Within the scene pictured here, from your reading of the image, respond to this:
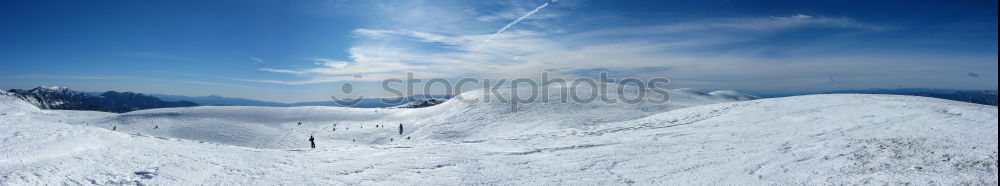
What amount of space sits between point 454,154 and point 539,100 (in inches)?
1379

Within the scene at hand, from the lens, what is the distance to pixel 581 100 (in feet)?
163

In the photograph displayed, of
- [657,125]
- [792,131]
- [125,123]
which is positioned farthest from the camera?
[125,123]

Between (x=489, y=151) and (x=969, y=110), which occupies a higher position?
(x=969, y=110)

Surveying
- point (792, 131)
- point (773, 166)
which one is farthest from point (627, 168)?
point (792, 131)

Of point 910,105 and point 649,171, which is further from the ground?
point 910,105

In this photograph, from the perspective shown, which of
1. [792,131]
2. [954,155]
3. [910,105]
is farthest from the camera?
[910,105]

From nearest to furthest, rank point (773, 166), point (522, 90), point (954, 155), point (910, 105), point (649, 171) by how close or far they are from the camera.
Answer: point (954, 155)
point (773, 166)
point (649, 171)
point (910, 105)
point (522, 90)

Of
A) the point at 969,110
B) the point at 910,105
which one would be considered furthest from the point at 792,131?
the point at 910,105

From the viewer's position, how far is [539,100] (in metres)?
51.0

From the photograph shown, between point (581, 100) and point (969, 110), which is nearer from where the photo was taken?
point (969, 110)

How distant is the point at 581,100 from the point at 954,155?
39262 millimetres

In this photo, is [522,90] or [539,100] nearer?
[539,100]

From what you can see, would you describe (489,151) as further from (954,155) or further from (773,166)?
(954,155)

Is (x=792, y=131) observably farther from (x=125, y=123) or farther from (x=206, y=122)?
(x=125, y=123)
